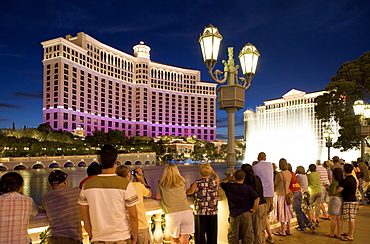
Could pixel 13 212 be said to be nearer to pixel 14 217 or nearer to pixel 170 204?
pixel 14 217

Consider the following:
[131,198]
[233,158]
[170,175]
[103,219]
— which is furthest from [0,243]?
[233,158]

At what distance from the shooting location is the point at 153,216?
4.99m

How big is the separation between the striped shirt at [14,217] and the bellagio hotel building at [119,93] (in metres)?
100

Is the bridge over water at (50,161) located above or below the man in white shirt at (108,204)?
below

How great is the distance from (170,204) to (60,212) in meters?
1.58

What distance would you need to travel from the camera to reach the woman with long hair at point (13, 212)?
317 cm

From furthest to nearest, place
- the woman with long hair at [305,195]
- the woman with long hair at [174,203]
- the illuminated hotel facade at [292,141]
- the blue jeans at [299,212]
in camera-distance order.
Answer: the illuminated hotel facade at [292,141]
the woman with long hair at [305,195]
the blue jeans at [299,212]
the woman with long hair at [174,203]

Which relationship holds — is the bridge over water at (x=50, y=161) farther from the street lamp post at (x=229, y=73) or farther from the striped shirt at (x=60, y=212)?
the striped shirt at (x=60, y=212)

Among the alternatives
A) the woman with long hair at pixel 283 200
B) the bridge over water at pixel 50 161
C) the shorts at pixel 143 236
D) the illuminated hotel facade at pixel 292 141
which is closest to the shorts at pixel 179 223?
→ the shorts at pixel 143 236

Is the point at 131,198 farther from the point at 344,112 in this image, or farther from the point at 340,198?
the point at 344,112

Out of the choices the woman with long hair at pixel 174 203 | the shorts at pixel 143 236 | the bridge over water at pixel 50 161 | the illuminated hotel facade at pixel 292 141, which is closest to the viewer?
the shorts at pixel 143 236

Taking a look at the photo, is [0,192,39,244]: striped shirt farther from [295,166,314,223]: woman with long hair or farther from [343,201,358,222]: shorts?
[295,166,314,223]: woman with long hair

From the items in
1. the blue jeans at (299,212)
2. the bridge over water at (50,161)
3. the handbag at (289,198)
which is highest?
the handbag at (289,198)

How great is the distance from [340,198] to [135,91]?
129m
